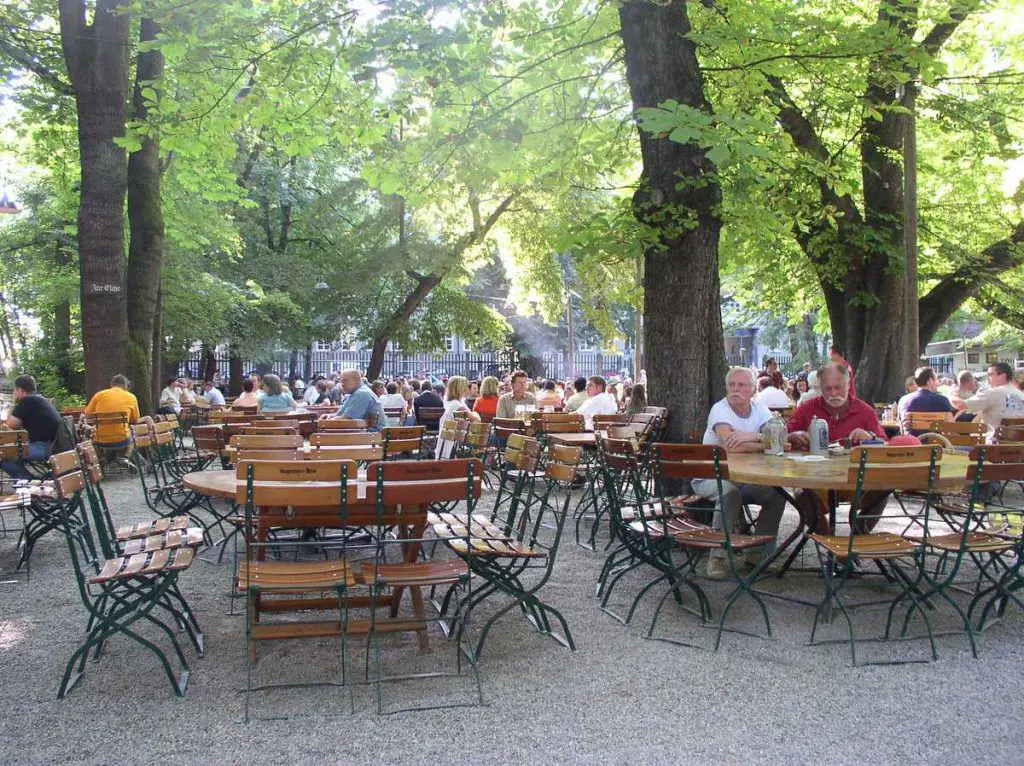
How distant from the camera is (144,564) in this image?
15.3 feet

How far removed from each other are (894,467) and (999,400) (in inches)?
253

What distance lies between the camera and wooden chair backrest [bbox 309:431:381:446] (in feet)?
24.5

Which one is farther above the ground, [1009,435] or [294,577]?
[1009,435]

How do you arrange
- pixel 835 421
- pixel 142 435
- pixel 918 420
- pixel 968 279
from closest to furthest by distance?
pixel 835 421, pixel 142 435, pixel 918 420, pixel 968 279

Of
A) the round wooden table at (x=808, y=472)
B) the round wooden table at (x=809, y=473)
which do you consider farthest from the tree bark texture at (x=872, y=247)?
the round wooden table at (x=808, y=472)

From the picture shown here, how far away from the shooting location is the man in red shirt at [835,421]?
21.6ft

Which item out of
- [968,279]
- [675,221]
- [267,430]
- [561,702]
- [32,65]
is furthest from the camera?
[968,279]

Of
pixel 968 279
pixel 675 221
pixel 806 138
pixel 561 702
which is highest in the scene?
pixel 806 138

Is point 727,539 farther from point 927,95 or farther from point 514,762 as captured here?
point 927,95

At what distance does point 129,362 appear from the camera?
1432 cm

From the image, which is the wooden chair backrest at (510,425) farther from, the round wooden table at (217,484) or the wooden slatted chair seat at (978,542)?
the wooden slatted chair seat at (978,542)

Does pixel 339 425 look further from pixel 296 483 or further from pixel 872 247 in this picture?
pixel 872 247

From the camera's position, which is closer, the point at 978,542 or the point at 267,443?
the point at 978,542

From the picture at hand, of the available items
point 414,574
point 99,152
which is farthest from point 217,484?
point 99,152
